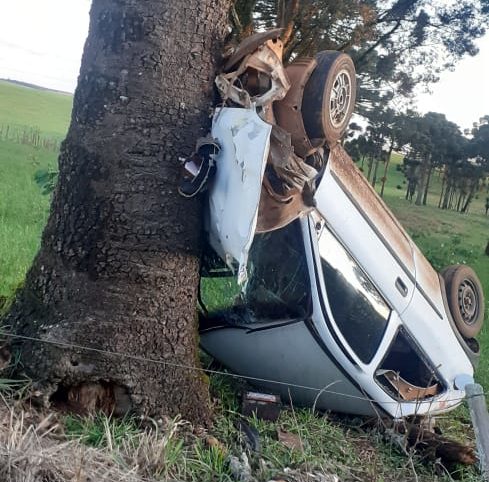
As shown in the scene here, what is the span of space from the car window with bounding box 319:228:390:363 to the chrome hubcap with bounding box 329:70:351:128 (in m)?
0.59

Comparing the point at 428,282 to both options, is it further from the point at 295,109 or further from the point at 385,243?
the point at 295,109

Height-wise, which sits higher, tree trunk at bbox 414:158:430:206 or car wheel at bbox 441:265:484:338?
tree trunk at bbox 414:158:430:206

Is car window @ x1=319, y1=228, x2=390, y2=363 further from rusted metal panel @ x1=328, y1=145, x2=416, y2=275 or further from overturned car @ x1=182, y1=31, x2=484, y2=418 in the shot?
rusted metal panel @ x1=328, y1=145, x2=416, y2=275

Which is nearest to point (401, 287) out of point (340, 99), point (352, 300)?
point (352, 300)

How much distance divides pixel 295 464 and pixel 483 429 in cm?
128

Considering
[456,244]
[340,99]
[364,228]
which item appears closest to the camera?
[340,99]

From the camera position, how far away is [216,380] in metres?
3.98

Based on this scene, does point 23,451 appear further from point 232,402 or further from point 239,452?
point 232,402

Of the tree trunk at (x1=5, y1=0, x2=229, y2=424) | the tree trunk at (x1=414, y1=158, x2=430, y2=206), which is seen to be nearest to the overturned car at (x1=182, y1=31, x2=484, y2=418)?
the tree trunk at (x1=5, y1=0, x2=229, y2=424)

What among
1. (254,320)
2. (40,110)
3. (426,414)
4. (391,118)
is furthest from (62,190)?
(40,110)

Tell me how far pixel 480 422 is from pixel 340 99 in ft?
6.25

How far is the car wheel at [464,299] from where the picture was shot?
4.69 m

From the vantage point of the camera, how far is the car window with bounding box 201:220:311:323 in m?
3.84

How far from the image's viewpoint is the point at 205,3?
10.8 ft
